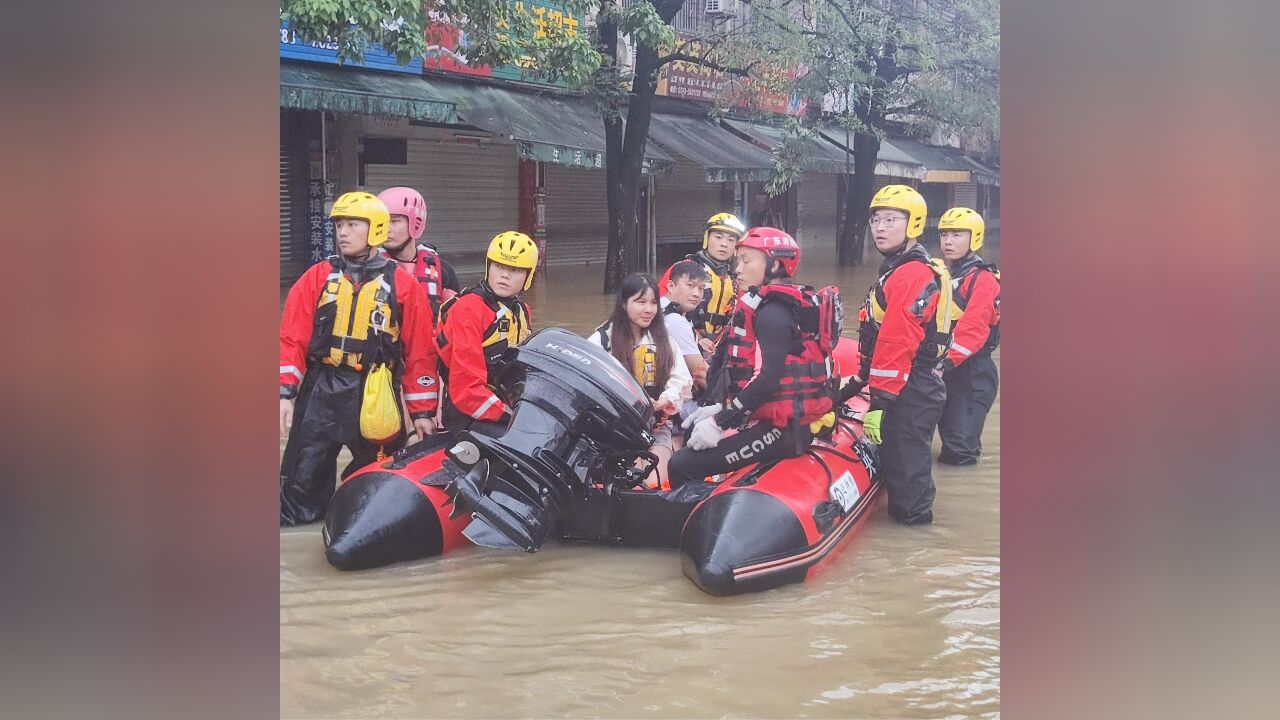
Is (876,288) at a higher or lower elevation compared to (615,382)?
higher

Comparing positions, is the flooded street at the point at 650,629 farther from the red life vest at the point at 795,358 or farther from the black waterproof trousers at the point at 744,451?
the black waterproof trousers at the point at 744,451

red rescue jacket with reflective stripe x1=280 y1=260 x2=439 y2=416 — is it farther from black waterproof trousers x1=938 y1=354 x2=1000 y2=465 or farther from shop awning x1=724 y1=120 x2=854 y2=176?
black waterproof trousers x1=938 y1=354 x2=1000 y2=465

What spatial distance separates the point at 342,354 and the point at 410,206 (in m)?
0.54

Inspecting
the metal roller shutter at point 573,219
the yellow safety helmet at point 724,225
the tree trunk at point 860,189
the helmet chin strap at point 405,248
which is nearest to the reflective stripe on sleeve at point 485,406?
the metal roller shutter at point 573,219

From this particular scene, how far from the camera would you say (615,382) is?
3.54m

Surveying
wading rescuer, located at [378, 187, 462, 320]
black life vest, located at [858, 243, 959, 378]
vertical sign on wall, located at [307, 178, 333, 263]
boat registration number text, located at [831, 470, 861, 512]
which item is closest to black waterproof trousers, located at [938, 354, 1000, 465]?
black life vest, located at [858, 243, 959, 378]

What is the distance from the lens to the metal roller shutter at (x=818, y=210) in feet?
11.4

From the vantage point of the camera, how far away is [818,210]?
11.4 ft

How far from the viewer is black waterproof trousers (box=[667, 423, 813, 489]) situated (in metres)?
3.67

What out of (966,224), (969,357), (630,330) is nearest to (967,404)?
(969,357)

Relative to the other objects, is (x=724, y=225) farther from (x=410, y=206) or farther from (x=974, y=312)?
(x=410, y=206)
